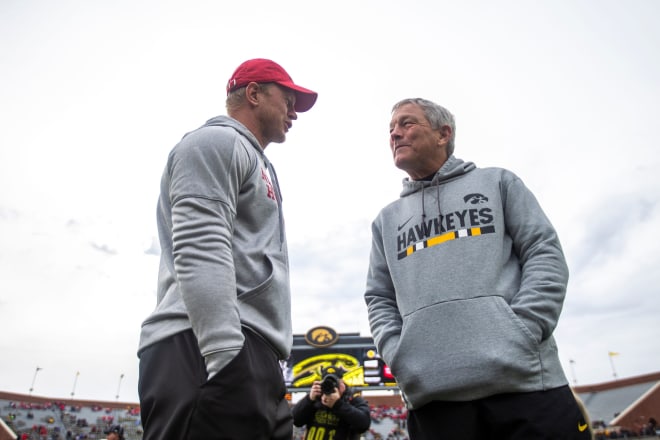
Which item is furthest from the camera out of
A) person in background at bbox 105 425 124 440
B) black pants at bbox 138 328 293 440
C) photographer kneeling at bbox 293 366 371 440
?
person in background at bbox 105 425 124 440

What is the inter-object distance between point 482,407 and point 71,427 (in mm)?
46474

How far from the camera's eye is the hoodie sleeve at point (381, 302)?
210 centimetres

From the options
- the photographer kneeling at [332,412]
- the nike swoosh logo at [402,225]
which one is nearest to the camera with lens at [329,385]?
the photographer kneeling at [332,412]

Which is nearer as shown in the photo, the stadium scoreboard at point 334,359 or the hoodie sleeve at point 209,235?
the hoodie sleeve at point 209,235

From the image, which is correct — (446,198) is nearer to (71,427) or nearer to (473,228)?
(473,228)

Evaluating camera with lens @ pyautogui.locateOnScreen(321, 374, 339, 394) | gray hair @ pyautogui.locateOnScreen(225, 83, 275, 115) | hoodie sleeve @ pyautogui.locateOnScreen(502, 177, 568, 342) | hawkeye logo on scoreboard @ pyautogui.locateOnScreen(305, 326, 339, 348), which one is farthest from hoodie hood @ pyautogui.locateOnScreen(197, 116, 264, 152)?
hawkeye logo on scoreboard @ pyautogui.locateOnScreen(305, 326, 339, 348)

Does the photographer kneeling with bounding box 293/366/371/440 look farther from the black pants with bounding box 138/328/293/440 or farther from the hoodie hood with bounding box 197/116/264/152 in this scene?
the hoodie hood with bounding box 197/116/264/152

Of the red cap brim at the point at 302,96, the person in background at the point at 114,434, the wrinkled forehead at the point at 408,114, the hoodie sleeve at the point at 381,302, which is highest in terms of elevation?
the wrinkled forehead at the point at 408,114

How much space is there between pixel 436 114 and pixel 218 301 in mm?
1790

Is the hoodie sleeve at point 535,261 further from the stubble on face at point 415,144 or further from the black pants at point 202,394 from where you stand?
the black pants at point 202,394

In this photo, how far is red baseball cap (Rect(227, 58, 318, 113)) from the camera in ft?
6.98

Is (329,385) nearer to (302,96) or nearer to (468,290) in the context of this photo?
(468,290)

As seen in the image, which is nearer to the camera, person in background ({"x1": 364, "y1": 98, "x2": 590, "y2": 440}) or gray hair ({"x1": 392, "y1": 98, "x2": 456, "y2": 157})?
person in background ({"x1": 364, "y1": 98, "x2": 590, "y2": 440})

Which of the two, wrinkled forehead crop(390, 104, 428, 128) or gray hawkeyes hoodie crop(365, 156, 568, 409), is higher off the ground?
wrinkled forehead crop(390, 104, 428, 128)
